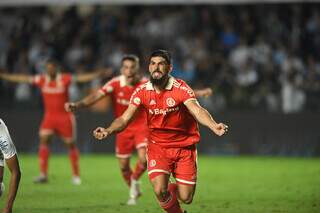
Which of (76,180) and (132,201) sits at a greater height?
Result: (132,201)

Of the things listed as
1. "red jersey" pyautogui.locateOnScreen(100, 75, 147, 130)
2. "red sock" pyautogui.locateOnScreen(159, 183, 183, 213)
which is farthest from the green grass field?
"red sock" pyautogui.locateOnScreen(159, 183, 183, 213)

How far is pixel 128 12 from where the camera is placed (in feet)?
82.3

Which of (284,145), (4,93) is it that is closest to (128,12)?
(4,93)

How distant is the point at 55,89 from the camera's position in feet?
56.7

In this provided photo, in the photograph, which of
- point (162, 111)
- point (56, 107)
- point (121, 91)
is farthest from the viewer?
point (56, 107)

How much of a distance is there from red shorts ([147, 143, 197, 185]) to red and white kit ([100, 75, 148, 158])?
3.21 m

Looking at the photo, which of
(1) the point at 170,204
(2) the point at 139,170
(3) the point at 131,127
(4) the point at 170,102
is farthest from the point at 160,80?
(3) the point at 131,127

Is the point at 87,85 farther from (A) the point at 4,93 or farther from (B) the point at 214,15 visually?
(B) the point at 214,15

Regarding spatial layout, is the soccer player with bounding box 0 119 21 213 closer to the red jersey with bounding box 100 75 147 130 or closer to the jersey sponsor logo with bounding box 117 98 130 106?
the red jersey with bounding box 100 75 147 130

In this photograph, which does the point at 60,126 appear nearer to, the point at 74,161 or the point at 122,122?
the point at 74,161

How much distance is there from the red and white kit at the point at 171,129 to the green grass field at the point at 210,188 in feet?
6.22

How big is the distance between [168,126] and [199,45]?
1329cm

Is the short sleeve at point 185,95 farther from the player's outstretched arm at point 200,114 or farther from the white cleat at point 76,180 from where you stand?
the white cleat at point 76,180

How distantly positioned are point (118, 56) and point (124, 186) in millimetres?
8570
